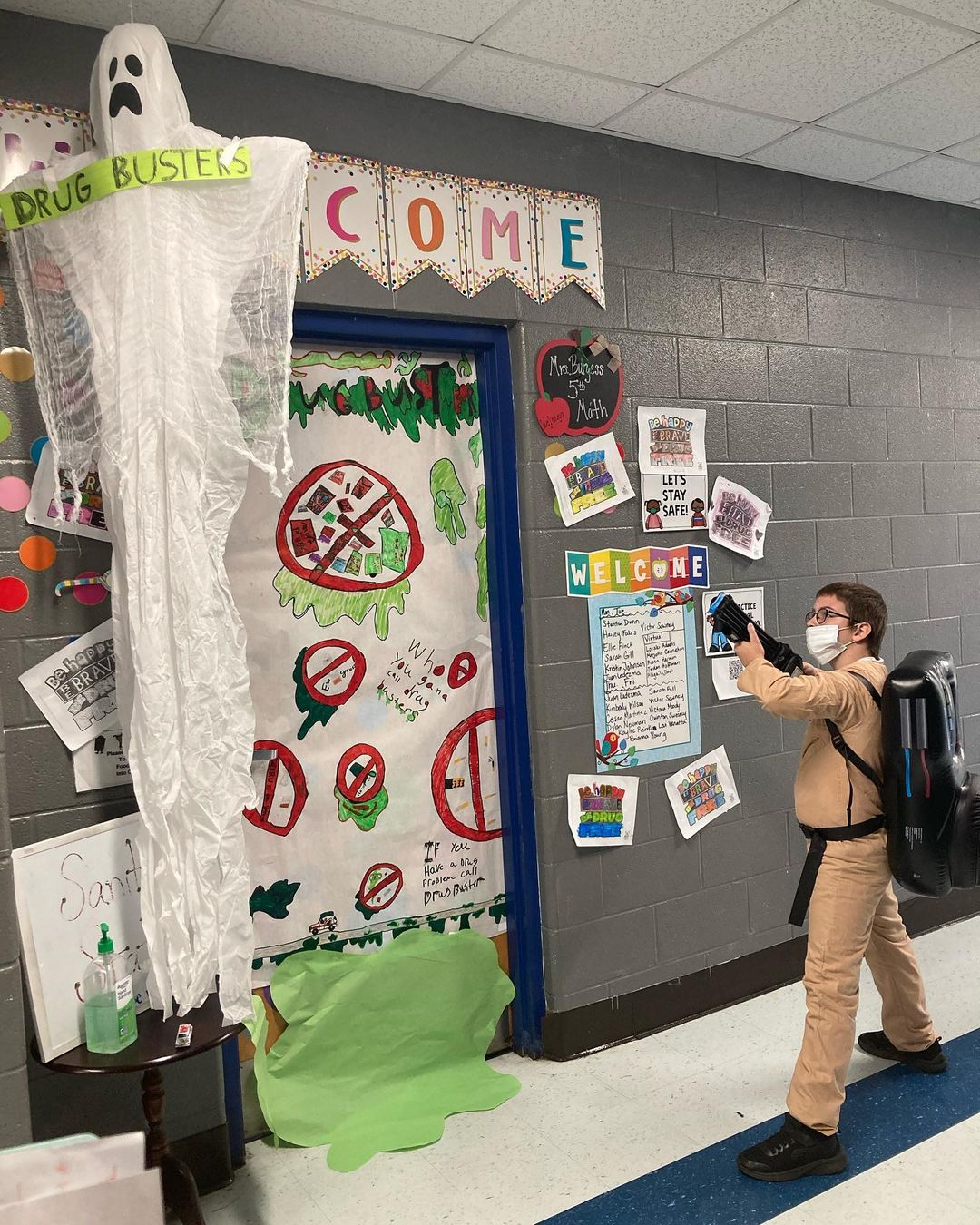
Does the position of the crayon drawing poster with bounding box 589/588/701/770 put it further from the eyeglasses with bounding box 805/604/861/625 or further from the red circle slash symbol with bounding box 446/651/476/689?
the eyeglasses with bounding box 805/604/861/625

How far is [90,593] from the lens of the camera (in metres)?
2.35

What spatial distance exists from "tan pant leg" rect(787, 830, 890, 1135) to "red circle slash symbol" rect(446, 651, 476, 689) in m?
1.12

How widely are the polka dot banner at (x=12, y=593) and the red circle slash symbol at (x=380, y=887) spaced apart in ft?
3.98

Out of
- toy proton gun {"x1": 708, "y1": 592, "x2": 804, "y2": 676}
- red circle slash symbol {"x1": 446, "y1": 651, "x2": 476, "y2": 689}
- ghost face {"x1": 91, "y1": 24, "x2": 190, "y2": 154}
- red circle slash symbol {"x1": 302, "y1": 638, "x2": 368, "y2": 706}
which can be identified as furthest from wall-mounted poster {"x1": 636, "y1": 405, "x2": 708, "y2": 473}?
ghost face {"x1": 91, "y1": 24, "x2": 190, "y2": 154}

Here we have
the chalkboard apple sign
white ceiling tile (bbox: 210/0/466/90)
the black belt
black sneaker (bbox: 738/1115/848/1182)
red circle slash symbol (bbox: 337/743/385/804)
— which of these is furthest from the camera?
the chalkboard apple sign

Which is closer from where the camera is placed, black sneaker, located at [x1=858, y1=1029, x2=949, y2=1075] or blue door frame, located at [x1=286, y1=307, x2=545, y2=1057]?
black sneaker, located at [x1=858, y1=1029, x2=949, y2=1075]

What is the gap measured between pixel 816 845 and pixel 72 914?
5.78ft

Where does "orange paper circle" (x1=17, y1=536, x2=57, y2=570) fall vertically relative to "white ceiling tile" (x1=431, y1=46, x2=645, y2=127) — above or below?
below

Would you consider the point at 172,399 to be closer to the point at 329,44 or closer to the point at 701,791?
the point at 329,44

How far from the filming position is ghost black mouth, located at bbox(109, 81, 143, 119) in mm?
2029

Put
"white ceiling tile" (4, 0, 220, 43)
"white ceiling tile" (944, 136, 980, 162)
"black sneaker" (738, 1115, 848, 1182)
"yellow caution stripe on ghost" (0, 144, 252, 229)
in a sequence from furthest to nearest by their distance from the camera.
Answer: "white ceiling tile" (944, 136, 980, 162) < "black sneaker" (738, 1115, 848, 1182) < "white ceiling tile" (4, 0, 220, 43) < "yellow caution stripe on ghost" (0, 144, 252, 229)

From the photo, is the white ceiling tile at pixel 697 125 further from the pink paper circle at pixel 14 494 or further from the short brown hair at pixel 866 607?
the pink paper circle at pixel 14 494

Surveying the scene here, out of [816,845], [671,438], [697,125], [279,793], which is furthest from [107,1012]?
[697,125]

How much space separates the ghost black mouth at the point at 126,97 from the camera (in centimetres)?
203
